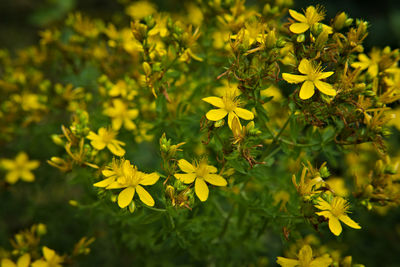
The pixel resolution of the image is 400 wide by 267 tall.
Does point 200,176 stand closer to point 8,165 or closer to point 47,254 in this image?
point 47,254

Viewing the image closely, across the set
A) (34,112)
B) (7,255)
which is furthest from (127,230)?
(34,112)

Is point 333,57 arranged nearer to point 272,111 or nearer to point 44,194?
point 272,111

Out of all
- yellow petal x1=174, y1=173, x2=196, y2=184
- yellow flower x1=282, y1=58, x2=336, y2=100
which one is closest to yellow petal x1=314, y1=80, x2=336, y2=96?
yellow flower x1=282, y1=58, x2=336, y2=100

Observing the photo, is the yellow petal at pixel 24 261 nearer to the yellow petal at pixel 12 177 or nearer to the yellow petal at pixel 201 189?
the yellow petal at pixel 12 177

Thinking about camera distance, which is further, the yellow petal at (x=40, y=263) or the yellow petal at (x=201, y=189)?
the yellow petal at (x=40, y=263)

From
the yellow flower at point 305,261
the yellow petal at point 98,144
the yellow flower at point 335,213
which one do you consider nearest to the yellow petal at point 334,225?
Answer: the yellow flower at point 335,213

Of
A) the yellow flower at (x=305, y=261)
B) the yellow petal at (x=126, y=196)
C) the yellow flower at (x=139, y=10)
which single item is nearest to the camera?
the yellow petal at (x=126, y=196)

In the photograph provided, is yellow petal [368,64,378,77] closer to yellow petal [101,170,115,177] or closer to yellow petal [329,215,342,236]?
yellow petal [329,215,342,236]

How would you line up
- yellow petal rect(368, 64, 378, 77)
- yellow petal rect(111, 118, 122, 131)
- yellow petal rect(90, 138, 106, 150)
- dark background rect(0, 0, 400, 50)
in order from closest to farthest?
yellow petal rect(90, 138, 106, 150) < yellow petal rect(368, 64, 378, 77) < yellow petal rect(111, 118, 122, 131) < dark background rect(0, 0, 400, 50)
